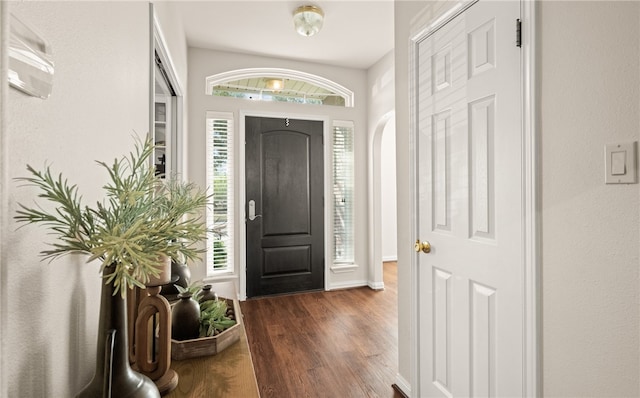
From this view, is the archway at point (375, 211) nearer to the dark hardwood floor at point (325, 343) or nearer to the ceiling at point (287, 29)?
the dark hardwood floor at point (325, 343)

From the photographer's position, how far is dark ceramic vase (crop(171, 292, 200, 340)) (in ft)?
3.56

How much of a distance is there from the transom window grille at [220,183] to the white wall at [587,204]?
317cm

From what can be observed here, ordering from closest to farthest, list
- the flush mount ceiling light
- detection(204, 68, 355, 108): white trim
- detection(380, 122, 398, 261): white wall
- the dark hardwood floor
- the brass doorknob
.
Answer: the brass doorknob → the dark hardwood floor → the flush mount ceiling light → detection(204, 68, 355, 108): white trim → detection(380, 122, 398, 261): white wall

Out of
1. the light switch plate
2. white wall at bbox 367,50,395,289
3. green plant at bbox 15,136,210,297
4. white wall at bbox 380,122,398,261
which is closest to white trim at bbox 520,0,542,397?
the light switch plate

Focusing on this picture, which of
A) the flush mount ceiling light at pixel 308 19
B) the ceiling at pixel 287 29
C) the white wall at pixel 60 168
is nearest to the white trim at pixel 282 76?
the ceiling at pixel 287 29

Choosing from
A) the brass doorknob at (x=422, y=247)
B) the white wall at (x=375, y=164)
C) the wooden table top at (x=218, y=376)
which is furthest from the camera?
the white wall at (x=375, y=164)

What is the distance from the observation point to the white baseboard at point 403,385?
2.04 meters

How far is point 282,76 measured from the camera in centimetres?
404

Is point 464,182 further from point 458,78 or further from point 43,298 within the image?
point 43,298

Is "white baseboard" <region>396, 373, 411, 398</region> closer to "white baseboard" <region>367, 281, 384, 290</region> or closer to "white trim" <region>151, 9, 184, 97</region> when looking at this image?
→ "white baseboard" <region>367, 281, 384, 290</region>

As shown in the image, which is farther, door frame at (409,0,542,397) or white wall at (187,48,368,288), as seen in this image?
white wall at (187,48,368,288)

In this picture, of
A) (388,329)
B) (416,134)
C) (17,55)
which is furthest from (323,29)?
(17,55)

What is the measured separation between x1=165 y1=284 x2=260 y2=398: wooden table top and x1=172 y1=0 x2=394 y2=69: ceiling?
2.51 m

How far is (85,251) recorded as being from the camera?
60cm
